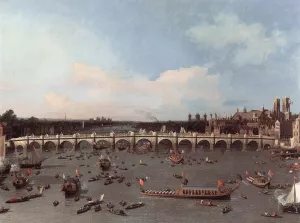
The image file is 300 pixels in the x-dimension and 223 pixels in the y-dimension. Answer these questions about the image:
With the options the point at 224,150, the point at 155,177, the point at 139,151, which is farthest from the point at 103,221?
the point at 224,150

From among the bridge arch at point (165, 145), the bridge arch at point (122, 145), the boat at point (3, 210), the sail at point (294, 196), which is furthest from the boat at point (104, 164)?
the sail at point (294, 196)

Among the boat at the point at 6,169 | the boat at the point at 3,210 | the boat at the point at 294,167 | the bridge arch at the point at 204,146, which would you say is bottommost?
the boat at the point at 3,210

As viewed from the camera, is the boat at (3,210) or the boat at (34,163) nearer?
the boat at (3,210)

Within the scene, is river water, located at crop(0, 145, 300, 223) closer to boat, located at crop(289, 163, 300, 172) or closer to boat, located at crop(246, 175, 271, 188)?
boat, located at crop(246, 175, 271, 188)

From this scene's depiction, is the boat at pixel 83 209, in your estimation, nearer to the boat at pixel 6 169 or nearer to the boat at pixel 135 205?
the boat at pixel 135 205

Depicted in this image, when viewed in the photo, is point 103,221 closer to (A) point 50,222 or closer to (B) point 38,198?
(A) point 50,222

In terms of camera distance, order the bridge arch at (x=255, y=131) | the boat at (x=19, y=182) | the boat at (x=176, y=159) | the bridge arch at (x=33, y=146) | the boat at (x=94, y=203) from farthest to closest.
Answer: the bridge arch at (x=255, y=131) → the bridge arch at (x=33, y=146) → the boat at (x=176, y=159) → the boat at (x=19, y=182) → the boat at (x=94, y=203)

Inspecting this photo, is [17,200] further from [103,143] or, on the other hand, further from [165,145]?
[165,145]
